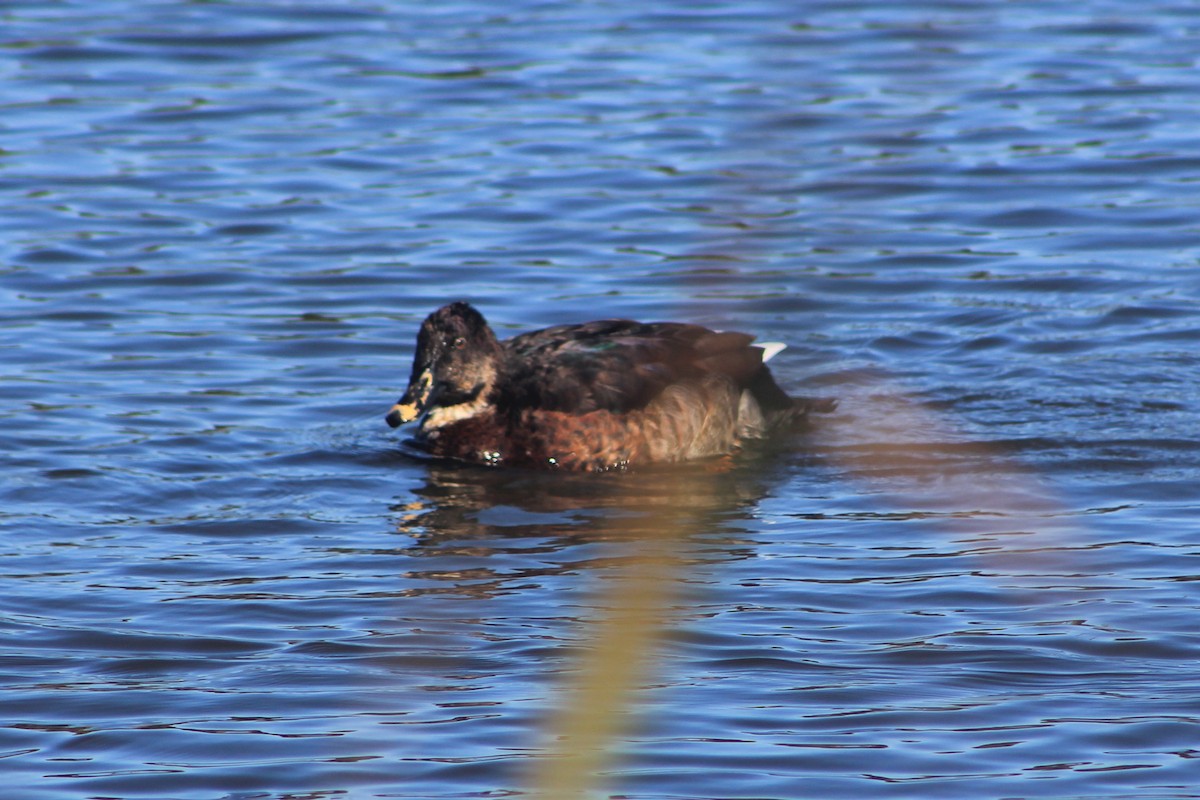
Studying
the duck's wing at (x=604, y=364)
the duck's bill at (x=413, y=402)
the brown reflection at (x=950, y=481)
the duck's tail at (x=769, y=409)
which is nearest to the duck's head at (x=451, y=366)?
the duck's bill at (x=413, y=402)

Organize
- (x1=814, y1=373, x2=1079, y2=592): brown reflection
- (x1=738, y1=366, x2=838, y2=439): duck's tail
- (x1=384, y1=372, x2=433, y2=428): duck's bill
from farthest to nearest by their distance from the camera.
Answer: (x1=738, y1=366, x2=838, y2=439): duck's tail → (x1=384, y1=372, x2=433, y2=428): duck's bill → (x1=814, y1=373, x2=1079, y2=592): brown reflection

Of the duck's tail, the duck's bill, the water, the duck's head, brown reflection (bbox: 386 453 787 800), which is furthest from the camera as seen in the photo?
the duck's tail

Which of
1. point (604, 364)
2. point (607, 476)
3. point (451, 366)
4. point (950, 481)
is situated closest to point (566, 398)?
point (604, 364)

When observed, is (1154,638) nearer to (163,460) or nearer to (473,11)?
(163,460)

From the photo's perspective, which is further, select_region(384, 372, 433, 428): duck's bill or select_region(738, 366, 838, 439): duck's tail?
select_region(738, 366, 838, 439): duck's tail

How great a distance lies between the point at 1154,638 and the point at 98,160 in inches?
407

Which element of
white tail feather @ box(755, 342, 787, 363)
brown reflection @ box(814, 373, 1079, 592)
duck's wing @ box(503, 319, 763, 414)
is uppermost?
duck's wing @ box(503, 319, 763, 414)

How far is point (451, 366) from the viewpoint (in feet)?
30.6

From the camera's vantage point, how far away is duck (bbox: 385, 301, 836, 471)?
9.23m

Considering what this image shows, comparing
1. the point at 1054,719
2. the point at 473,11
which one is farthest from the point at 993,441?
the point at 473,11

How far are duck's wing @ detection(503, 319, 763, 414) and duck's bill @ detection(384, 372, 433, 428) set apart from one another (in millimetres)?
388

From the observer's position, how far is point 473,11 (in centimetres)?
1875

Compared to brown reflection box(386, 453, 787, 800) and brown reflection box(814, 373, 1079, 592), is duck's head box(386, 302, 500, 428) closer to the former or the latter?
brown reflection box(386, 453, 787, 800)

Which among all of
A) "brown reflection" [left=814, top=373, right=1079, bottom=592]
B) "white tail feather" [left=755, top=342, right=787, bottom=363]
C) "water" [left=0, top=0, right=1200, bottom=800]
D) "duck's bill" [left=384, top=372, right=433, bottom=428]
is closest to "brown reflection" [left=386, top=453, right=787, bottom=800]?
"water" [left=0, top=0, right=1200, bottom=800]
